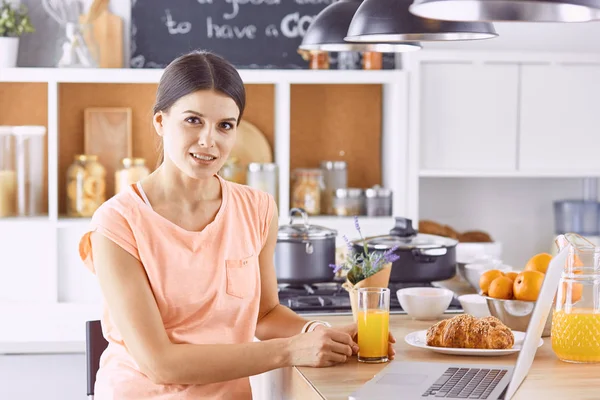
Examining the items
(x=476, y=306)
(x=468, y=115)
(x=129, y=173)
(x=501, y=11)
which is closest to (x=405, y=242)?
(x=476, y=306)

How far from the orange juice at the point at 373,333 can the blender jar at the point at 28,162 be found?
2.95 meters

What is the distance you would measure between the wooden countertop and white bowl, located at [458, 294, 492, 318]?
0.24 meters

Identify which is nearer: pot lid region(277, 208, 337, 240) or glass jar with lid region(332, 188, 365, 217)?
pot lid region(277, 208, 337, 240)

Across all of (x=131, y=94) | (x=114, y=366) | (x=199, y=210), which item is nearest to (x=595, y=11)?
(x=199, y=210)

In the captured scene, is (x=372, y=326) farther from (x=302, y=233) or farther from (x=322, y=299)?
(x=302, y=233)

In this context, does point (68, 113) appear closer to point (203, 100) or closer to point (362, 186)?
point (362, 186)

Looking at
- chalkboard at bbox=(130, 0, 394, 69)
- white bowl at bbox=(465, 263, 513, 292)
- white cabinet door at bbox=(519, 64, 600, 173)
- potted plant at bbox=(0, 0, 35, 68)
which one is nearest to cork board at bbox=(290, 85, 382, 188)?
chalkboard at bbox=(130, 0, 394, 69)

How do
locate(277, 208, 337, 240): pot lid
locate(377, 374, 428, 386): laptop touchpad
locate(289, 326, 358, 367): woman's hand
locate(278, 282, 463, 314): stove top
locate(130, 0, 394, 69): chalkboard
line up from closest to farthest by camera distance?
1. locate(377, 374, 428, 386): laptop touchpad
2. locate(289, 326, 358, 367): woman's hand
3. locate(278, 282, 463, 314): stove top
4. locate(277, 208, 337, 240): pot lid
5. locate(130, 0, 394, 69): chalkboard

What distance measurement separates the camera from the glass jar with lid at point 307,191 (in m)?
4.41

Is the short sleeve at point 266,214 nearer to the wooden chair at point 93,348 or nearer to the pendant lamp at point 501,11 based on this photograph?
the wooden chair at point 93,348

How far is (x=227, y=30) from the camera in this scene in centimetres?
450

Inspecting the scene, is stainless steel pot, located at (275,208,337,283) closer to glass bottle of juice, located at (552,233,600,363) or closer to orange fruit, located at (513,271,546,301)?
orange fruit, located at (513,271,546,301)

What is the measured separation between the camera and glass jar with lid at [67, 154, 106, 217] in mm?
4312

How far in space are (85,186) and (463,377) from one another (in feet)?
9.88
